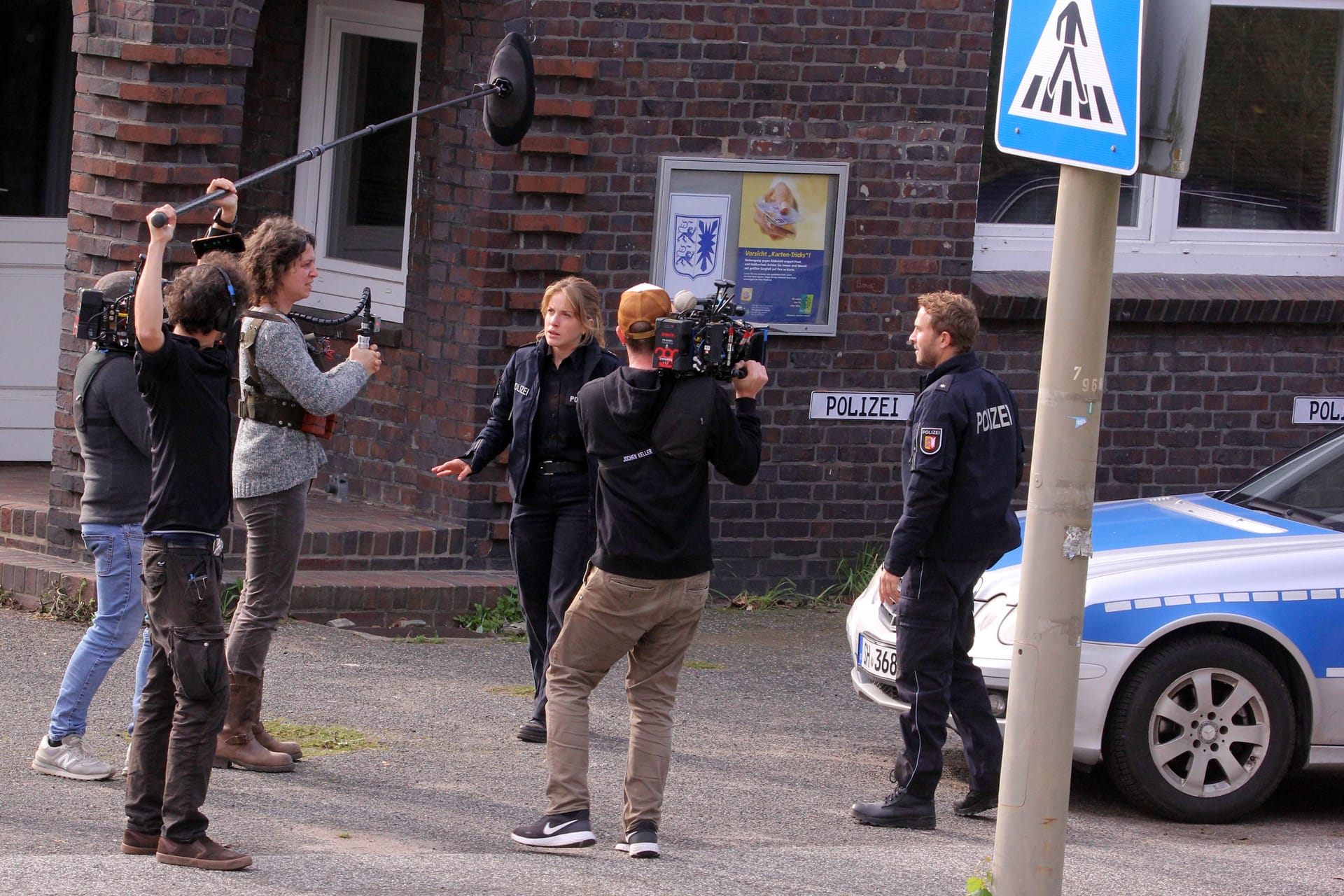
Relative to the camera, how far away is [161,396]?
4840 millimetres

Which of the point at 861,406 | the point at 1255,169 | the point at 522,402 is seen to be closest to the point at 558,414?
the point at 522,402

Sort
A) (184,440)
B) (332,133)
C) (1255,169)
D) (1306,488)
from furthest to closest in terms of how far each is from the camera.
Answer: (1255,169)
(332,133)
(1306,488)
(184,440)

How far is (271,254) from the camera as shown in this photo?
5.79 meters

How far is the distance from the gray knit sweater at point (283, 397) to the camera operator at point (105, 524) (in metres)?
0.34

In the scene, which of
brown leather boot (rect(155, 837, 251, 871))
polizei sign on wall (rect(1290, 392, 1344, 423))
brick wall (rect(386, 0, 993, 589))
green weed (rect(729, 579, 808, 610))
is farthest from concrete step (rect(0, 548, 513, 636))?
polizei sign on wall (rect(1290, 392, 1344, 423))

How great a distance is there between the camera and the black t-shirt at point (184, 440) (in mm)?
4828

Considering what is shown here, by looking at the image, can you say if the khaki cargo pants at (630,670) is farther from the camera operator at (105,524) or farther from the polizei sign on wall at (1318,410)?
the polizei sign on wall at (1318,410)

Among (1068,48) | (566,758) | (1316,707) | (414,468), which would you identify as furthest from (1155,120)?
(414,468)

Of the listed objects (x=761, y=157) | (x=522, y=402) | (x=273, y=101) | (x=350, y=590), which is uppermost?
(x=273, y=101)

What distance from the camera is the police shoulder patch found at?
18.9 feet

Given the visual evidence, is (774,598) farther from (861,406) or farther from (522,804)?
(522,804)

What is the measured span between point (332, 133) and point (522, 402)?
11.7 feet

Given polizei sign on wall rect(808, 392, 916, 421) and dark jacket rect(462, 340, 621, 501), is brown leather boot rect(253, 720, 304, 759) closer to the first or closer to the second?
dark jacket rect(462, 340, 621, 501)

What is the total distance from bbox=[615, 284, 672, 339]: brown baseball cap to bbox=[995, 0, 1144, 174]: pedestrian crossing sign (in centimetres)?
144
